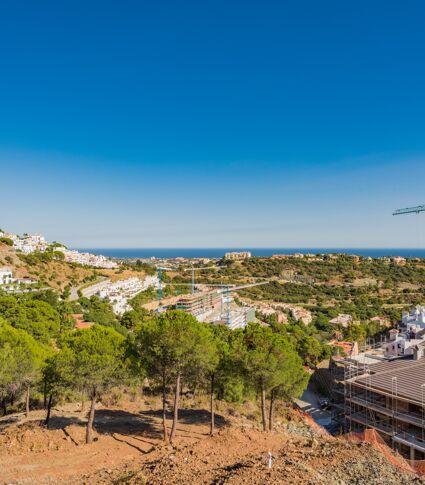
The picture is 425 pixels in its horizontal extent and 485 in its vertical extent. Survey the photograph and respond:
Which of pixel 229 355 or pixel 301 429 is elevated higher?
pixel 229 355

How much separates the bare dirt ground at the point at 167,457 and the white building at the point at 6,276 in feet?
130

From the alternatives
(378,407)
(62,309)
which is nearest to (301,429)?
(378,407)

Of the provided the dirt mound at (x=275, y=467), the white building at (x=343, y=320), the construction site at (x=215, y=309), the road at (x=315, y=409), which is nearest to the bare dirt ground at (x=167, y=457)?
the dirt mound at (x=275, y=467)

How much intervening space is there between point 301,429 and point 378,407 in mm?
4005

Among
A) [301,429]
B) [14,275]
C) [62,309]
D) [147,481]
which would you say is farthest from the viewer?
[14,275]

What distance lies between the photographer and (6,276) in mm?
50812

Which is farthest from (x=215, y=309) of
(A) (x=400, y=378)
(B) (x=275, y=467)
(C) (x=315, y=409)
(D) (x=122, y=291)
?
(B) (x=275, y=467)

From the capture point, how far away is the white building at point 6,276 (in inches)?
1933

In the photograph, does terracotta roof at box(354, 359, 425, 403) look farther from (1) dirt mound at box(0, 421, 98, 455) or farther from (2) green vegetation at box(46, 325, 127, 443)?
(1) dirt mound at box(0, 421, 98, 455)

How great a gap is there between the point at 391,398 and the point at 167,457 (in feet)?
43.2

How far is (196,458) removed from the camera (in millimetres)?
9289

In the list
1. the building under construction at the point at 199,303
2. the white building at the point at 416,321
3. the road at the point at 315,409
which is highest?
the white building at the point at 416,321

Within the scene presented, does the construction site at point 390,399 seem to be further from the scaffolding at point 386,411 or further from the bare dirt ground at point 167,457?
the bare dirt ground at point 167,457

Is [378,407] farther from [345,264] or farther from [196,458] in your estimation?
[345,264]
